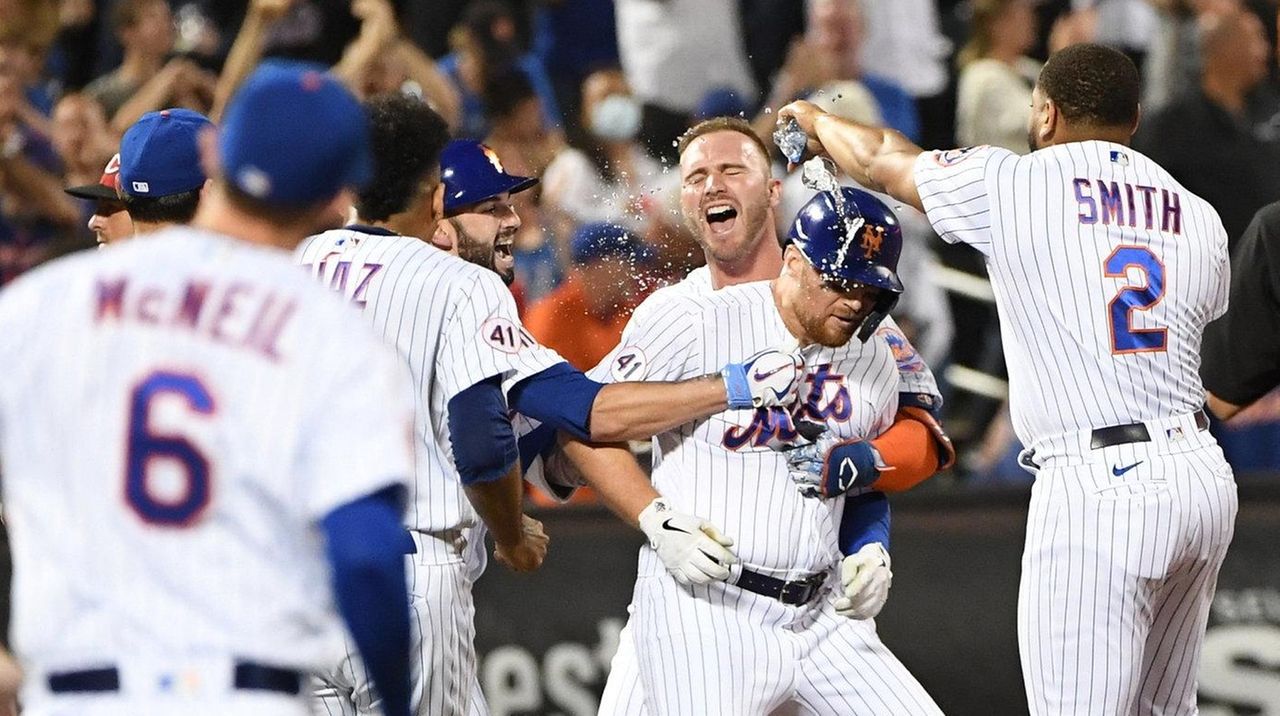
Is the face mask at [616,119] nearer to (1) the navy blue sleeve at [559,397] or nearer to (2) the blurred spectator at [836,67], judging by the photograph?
(2) the blurred spectator at [836,67]

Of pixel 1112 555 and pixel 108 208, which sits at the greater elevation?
pixel 108 208

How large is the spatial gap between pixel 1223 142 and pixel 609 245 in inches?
139

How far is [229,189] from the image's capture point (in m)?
2.97

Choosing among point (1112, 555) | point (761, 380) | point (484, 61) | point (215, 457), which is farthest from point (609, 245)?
point (484, 61)

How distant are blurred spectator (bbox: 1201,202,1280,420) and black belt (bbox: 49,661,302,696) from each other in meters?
3.80

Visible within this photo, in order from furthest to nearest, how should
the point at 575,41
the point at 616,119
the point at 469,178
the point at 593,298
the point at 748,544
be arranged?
the point at 575,41 < the point at 616,119 < the point at 593,298 < the point at 469,178 < the point at 748,544

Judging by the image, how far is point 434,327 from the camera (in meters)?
4.63

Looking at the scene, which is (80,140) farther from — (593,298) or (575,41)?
(593,298)

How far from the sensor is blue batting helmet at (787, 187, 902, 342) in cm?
465

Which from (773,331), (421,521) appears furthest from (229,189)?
(773,331)

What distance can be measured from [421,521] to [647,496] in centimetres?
61

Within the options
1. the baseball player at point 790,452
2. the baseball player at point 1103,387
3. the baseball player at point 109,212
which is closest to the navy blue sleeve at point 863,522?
the baseball player at point 790,452

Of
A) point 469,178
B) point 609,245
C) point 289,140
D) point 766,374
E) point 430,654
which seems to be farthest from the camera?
point 609,245

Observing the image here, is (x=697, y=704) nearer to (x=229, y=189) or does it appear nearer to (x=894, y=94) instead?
(x=229, y=189)
